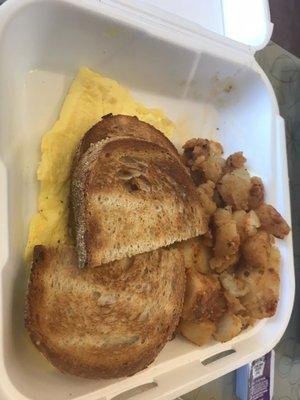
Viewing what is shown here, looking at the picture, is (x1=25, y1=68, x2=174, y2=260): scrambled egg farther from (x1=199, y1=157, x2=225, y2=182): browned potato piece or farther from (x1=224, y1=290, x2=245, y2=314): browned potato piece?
(x1=224, y1=290, x2=245, y2=314): browned potato piece

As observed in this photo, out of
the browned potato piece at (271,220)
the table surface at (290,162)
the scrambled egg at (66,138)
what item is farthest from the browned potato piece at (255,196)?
the table surface at (290,162)

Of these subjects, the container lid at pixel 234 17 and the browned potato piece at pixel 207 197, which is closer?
the browned potato piece at pixel 207 197

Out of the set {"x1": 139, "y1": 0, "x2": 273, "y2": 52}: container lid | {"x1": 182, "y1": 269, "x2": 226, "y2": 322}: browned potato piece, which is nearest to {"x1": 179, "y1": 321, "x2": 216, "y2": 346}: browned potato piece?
{"x1": 182, "y1": 269, "x2": 226, "y2": 322}: browned potato piece

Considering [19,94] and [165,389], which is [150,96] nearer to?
[19,94]

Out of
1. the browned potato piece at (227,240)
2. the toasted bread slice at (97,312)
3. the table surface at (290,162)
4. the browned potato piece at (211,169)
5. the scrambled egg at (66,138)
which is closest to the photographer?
the toasted bread slice at (97,312)

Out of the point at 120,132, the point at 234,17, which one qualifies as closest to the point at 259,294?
the point at 120,132

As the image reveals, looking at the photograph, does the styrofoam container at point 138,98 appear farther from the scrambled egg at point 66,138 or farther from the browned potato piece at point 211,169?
the browned potato piece at point 211,169
